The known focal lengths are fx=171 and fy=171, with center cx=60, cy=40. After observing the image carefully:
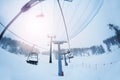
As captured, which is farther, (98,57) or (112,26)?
(98,57)

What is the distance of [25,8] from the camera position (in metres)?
5.43

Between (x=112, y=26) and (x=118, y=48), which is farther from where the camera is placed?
(x=118, y=48)

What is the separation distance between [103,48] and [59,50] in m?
20.0

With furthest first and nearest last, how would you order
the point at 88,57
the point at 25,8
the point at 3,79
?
the point at 88,57 < the point at 3,79 < the point at 25,8

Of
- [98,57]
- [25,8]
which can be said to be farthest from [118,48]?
[25,8]

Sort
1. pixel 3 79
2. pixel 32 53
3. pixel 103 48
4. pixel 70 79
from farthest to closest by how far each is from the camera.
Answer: pixel 103 48, pixel 70 79, pixel 32 53, pixel 3 79

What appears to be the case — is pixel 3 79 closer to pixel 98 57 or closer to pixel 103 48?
pixel 98 57

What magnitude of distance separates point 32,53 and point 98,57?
22.2m

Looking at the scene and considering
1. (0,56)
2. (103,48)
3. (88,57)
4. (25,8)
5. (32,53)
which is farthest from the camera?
(103,48)

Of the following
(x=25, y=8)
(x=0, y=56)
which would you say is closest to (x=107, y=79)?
(x=25, y=8)

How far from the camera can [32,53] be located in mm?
13234

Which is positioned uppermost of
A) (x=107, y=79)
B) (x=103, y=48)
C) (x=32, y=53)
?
(x=103, y=48)

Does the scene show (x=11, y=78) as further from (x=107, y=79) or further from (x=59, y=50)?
(x=59, y=50)

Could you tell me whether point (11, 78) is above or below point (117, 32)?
below
